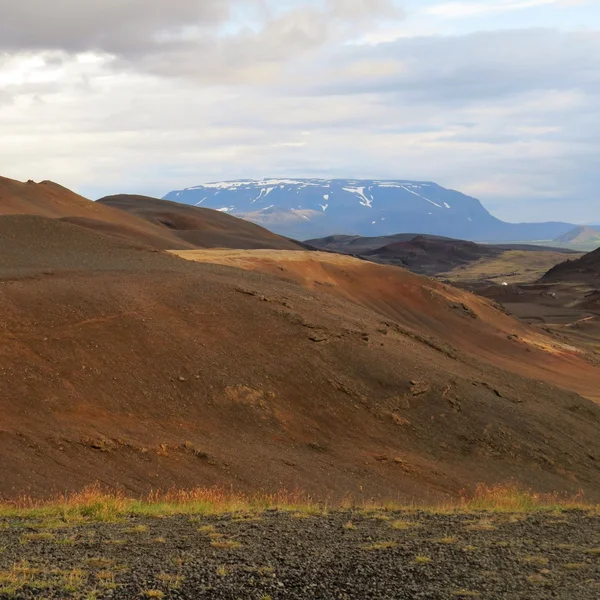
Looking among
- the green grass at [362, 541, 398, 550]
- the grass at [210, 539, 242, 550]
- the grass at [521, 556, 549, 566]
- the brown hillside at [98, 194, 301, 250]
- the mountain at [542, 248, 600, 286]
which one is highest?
the brown hillside at [98, 194, 301, 250]

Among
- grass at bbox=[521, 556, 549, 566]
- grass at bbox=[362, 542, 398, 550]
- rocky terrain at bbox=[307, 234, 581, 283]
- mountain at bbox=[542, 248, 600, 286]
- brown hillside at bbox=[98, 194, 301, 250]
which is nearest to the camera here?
grass at bbox=[521, 556, 549, 566]

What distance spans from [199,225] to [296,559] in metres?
80.1

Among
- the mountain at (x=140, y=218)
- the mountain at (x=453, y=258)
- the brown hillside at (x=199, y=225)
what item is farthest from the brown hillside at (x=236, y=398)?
the mountain at (x=453, y=258)

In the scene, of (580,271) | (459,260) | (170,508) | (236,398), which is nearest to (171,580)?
(170,508)

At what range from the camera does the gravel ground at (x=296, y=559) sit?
8.12m

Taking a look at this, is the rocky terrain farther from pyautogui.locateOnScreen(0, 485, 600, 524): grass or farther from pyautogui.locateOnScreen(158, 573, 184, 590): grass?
pyautogui.locateOnScreen(158, 573, 184, 590): grass

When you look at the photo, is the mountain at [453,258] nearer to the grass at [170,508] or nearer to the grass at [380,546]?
the grass at [170,508]

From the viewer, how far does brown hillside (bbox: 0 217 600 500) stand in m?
17.8

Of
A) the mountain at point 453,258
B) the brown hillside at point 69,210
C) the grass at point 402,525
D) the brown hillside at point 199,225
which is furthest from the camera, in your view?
the mountain at point 453,258

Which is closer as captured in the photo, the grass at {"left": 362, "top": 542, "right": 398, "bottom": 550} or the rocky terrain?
the grass at {"left": 362, "top": 542, "right": 398, "bottom": 550}

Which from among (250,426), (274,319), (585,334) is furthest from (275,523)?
(585,334)

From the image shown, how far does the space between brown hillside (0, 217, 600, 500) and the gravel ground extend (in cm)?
555

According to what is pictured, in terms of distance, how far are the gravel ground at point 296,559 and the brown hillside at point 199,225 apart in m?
62.0

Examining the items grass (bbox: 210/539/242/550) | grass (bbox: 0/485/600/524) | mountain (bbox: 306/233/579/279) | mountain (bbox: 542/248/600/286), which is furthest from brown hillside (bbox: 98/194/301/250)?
mountain (bbox: 306/233/579/279)
